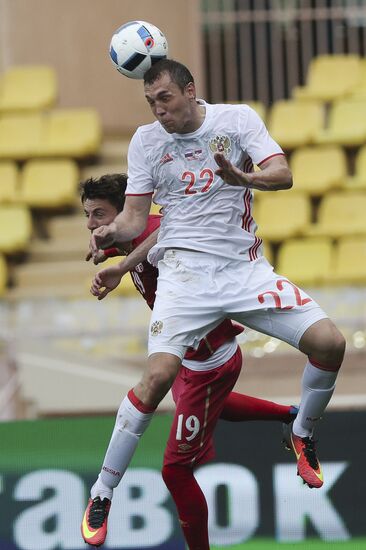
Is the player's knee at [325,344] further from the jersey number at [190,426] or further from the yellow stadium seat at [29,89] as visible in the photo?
the yellow stadium seat at [29,89]

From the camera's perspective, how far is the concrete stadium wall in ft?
47.3

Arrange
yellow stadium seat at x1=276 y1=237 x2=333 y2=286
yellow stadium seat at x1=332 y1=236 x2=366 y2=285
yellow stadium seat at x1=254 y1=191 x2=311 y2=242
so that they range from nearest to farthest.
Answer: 1. yellow stadium seat at x1=332 y1=236 x2=366 y2=285
2. yellow stadium seat at x1=276 y1=237 x2=333 y2=286
3. yellow stadium seat at x1=254 y1=191 x2=311 y2=242

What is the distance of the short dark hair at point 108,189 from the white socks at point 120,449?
A: 979 millimetres

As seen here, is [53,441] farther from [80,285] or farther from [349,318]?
[80,285]

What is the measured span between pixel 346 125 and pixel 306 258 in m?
1.93

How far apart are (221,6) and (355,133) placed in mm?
2373

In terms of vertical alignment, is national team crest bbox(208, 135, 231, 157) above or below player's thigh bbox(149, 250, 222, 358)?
above

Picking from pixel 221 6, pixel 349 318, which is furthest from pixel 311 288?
pixel 221 6

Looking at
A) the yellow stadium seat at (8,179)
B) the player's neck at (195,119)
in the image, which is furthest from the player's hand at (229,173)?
the yellow stadium seat at (8,179)

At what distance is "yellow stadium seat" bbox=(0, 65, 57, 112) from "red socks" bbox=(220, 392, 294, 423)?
742cm

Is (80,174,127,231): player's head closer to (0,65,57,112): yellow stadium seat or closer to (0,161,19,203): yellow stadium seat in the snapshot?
(0,161,19,203): yellow stadium seat

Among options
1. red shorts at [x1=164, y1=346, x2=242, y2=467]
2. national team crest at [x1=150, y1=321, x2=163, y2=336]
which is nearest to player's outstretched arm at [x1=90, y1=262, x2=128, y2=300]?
national team crest at [x1=150, y1=321, x2=163, y2=336]

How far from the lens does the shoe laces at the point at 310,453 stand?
A: 267 inches

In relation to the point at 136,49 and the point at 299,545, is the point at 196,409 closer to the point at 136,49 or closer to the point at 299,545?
the point at 136,49
